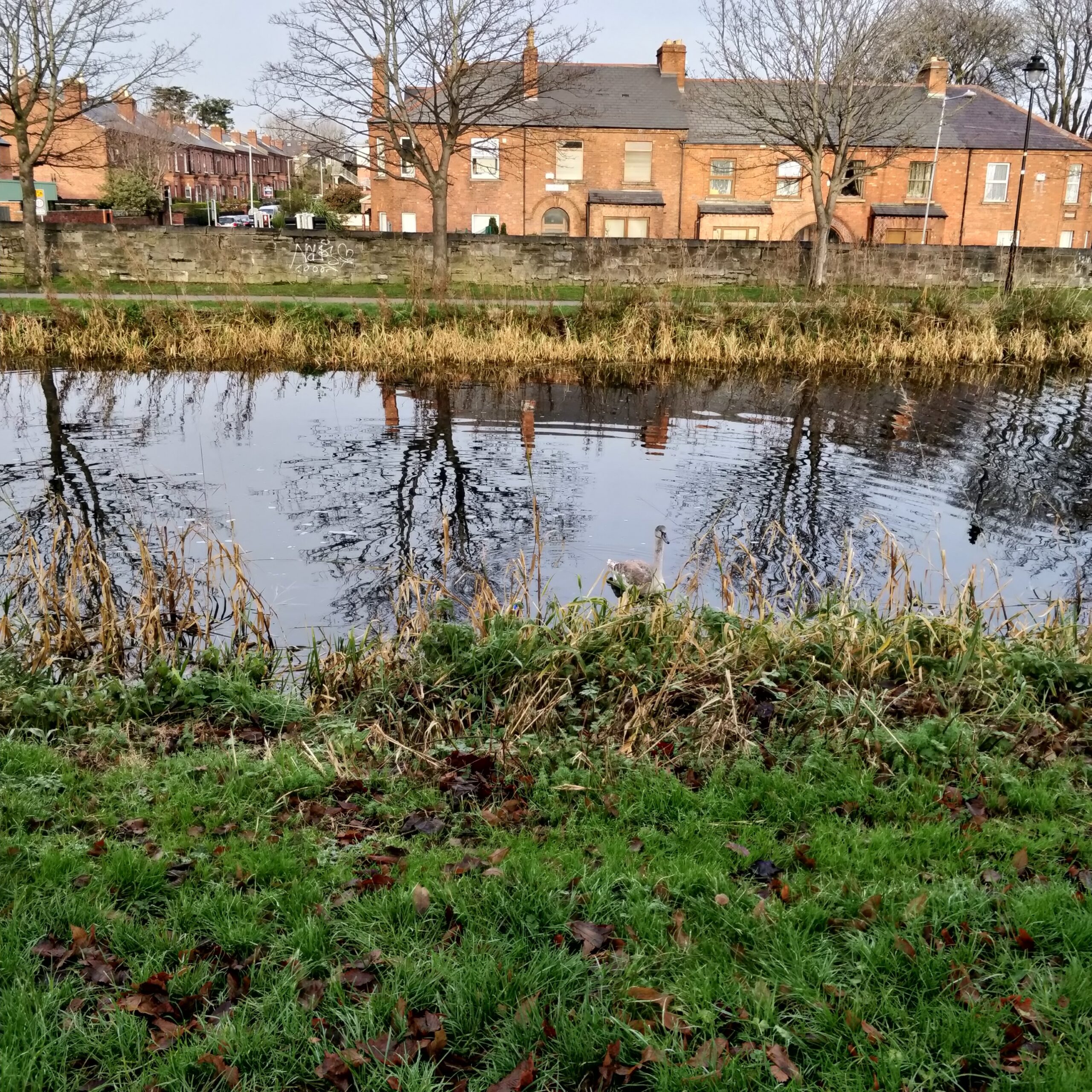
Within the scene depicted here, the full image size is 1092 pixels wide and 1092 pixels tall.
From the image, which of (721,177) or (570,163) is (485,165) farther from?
(721,177)

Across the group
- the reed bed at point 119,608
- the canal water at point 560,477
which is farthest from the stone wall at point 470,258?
the reed bed at point 119,608

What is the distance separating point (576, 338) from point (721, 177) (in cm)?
2681

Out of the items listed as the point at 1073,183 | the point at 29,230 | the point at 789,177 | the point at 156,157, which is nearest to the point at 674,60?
the point at 789,177

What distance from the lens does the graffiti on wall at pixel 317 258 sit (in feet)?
86.4

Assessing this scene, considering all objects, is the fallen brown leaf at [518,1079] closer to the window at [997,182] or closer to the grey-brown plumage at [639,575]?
the grey-brown plumage at [639,575]

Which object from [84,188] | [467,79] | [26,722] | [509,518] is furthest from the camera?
[84,188]

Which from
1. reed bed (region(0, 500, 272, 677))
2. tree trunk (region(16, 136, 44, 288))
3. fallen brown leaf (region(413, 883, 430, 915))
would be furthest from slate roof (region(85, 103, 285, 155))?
fallen brown leaf (region(413, 883, 430, 915))

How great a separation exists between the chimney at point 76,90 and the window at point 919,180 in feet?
101

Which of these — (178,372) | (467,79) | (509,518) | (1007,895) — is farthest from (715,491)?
(467,79)

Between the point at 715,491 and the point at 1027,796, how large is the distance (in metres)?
6.90

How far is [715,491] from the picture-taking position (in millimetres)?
11125

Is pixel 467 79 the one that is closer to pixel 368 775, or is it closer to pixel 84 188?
pixel 368 775

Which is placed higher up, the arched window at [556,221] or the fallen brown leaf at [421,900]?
the arched window at [556,221]

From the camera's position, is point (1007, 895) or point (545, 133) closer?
point (1007, 895)
